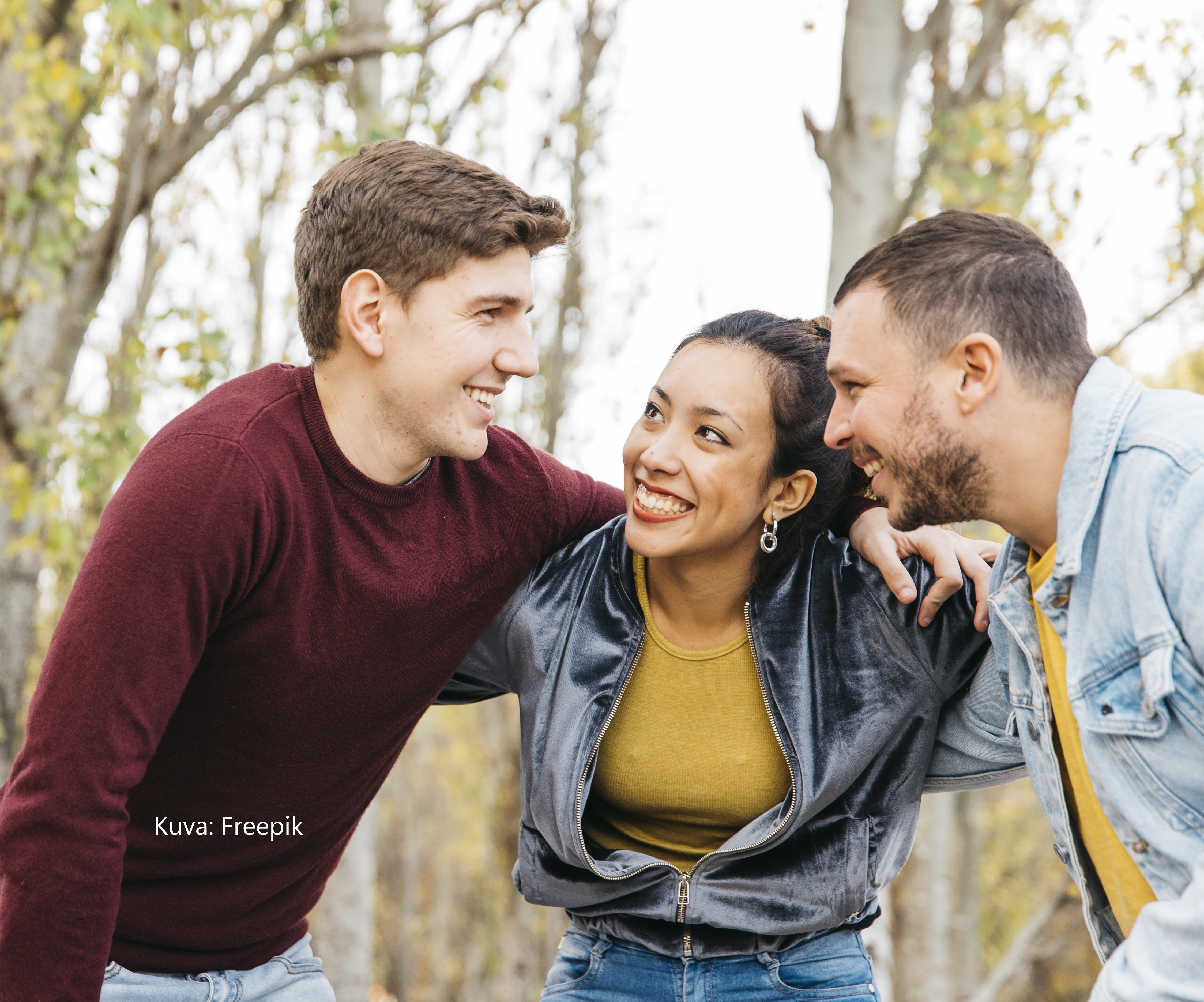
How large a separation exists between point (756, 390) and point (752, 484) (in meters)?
0.23

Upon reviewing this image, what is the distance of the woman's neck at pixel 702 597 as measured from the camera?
2766 mm

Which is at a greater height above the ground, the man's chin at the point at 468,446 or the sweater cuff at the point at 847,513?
the man's chin at the point at 468,446

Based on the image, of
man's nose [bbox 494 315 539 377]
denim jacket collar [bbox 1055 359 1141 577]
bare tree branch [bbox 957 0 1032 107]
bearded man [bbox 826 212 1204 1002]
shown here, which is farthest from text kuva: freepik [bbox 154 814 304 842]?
bare tree branch [bbox 957 0 1032 107]

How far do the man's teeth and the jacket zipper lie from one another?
755 mm

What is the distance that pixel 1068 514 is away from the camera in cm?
196

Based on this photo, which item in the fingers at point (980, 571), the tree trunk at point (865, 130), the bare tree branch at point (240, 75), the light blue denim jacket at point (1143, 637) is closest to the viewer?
the light blue denim jacket at point (1143, 637)

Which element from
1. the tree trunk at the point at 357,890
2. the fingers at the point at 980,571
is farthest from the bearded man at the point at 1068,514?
the tree trunk at the point at 357,890

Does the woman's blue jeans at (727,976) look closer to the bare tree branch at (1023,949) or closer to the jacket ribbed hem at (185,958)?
the jacket ribbed hem at (185,958)

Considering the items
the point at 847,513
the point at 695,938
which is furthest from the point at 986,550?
the point at 695,938

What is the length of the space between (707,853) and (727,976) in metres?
0.28

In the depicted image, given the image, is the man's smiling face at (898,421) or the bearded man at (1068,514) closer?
the bearded man at (1068,514)

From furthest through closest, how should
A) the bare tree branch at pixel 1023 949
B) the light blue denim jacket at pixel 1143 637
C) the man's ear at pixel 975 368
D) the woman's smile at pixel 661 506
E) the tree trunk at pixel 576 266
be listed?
the tree trunk at pixel 576 266
the bare tree branch at pixel 1023 949
the woman's smile at pixel 661 506
the man's ear at pixel 975 368
the light blue denim jacket at pixel 1143 637

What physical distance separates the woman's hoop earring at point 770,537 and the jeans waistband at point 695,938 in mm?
896

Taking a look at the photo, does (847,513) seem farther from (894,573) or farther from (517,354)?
(517,354)
